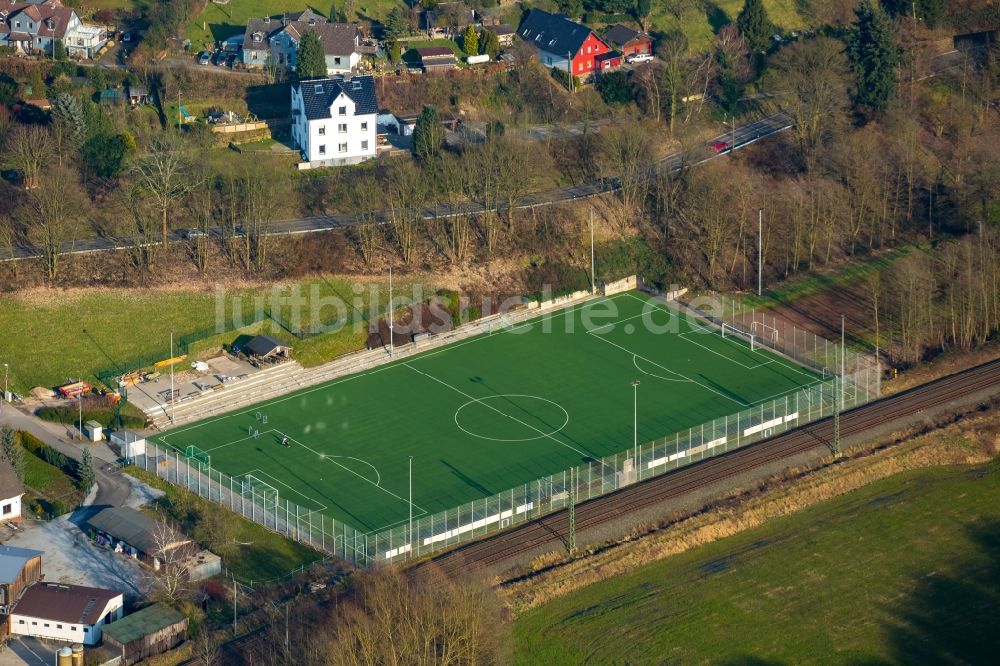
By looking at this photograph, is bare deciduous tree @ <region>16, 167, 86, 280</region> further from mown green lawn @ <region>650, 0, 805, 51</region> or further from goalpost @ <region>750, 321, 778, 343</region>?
mown green lawn @ <region>650, 0, 805, 51</region>

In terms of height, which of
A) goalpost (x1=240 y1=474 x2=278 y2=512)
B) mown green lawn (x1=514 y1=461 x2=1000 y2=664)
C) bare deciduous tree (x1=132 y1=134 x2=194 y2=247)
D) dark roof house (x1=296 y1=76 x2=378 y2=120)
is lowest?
mown green lawn (x1=514 y1=461 x2=1000 y2=664)

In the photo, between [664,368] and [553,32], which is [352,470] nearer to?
[664,368]

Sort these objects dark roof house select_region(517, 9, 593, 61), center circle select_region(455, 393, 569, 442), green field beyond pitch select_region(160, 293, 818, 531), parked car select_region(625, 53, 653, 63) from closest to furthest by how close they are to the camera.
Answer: green field beyond pitch select_region(160, 293, 818, 531), center circle select_region(455, 393, 569, 442), dark roof house select_region(517, 9, 593, 61), parked car select_region(625, 53, 653, 63)

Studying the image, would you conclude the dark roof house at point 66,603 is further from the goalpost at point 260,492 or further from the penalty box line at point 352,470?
the penalty box line at point 352,470

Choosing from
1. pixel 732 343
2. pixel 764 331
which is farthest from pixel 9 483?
pixel 764 331

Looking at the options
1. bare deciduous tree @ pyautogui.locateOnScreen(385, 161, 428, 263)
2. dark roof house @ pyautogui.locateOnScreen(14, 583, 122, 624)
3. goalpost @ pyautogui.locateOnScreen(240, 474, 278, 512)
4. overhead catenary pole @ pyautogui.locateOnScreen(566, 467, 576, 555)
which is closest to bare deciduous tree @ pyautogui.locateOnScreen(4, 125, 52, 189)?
bare deciduous tree @ pyautogui.locateOnScreen(385, 161, 428, 263)

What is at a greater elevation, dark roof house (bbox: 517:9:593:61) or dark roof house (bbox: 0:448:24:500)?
dark roof house (bbox: 517:9:593:61)
